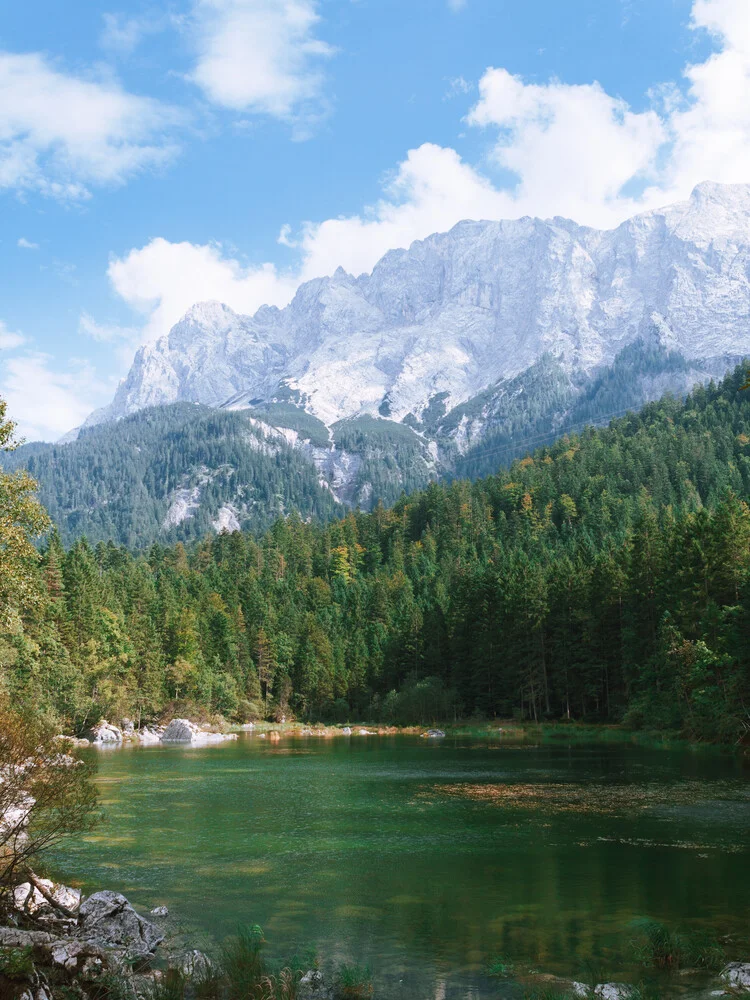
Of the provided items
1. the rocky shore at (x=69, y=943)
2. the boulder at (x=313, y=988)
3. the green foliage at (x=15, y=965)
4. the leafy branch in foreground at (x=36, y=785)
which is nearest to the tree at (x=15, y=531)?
the leafy branch in foreground at (x=36, y=785)

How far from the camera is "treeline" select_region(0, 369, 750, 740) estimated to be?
245 ft

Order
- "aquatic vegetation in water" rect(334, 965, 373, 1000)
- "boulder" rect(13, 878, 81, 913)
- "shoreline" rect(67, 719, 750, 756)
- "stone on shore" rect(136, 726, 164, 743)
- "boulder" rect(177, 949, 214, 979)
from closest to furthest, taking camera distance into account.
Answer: "aquatic vegetation in water" rect(334, 965, 373, 1000)
"boulder" rect(177, 949, 214, 979)
"boulder" rect(13, 878, 81, 913)
"shoreline" rect(67, 719, 750, 756)
"stone on shore" rect(136, 726, 164, 743)

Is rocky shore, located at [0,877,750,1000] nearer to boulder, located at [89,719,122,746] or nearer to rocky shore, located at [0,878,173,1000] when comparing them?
rocky shore, located at [0,878,173,1000]

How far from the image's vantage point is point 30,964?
13.4 m

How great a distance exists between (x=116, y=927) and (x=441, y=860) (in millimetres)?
13409

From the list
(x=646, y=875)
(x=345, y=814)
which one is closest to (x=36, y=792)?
(x=646, y=875)

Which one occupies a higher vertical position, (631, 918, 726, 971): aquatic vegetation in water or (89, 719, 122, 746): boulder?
(631, 918, 726, 971): aquatic vegetation in water

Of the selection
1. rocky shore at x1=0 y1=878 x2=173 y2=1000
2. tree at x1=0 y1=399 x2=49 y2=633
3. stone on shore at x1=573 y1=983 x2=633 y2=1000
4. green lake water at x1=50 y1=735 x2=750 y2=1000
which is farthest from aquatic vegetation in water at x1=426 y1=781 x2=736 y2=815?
tree at x1=0 y1=399 x2=49 y2=633

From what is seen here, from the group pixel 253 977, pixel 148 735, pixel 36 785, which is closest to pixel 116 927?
pixel 36 785

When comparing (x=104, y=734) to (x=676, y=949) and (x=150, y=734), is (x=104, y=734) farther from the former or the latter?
(x=676, y=949)

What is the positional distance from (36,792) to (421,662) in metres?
109

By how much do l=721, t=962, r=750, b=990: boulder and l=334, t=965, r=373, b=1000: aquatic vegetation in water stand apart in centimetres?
724

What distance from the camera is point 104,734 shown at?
9450cm

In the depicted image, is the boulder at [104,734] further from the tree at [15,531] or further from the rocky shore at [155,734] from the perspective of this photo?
the tree at [15,531]
